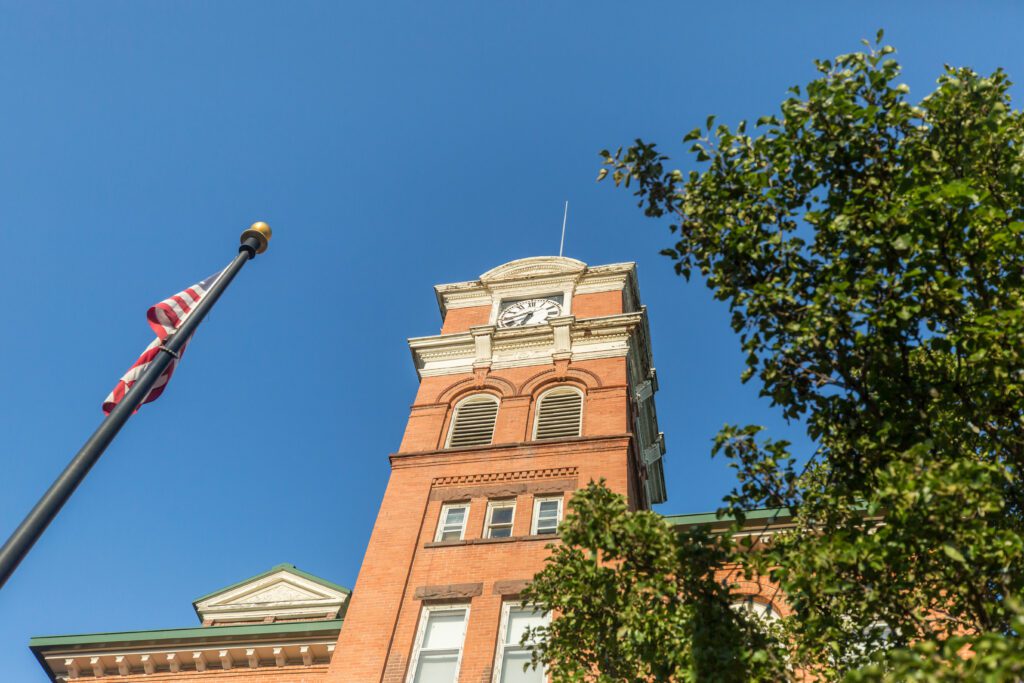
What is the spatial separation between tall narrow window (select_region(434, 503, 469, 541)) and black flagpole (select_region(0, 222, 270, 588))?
1195 cm

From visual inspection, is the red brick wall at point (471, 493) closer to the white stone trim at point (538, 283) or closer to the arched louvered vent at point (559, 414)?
the arched louvered vent at point (559, 414)

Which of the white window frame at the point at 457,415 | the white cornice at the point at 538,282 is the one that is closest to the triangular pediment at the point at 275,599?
the white window frame at the point at 457,415

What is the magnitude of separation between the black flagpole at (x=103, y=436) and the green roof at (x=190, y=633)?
11783 millimetres

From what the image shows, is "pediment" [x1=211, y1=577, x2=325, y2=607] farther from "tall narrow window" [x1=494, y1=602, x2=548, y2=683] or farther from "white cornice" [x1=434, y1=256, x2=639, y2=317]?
"white cornice" [x1=434, y1=256, x2=639, y2=317]

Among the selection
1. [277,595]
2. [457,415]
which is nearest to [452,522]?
[457,415]

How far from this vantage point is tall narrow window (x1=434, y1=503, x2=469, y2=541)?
2431cm

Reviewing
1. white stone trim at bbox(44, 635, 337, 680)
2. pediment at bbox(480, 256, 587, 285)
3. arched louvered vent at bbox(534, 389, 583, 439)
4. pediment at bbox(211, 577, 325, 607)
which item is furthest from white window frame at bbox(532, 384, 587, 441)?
white stone trim at bbox(44, 635, 337, 680)

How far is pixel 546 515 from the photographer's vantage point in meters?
24.3

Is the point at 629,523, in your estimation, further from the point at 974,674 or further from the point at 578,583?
the point at 974,674

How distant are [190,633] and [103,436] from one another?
14.7 meters

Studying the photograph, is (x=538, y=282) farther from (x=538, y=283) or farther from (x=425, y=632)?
(x=425, y=632)

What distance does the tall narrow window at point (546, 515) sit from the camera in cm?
2377

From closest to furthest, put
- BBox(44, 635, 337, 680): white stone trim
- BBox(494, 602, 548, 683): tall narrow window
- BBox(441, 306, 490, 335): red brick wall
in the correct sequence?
BBox(494, 602, 548, 683): tall narrow window < BBox(44, 635, 337, 680): white stone trim < BBox(441, 306, 490, 335): red brick wall

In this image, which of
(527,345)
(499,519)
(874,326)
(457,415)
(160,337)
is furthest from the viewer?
(527,345)
